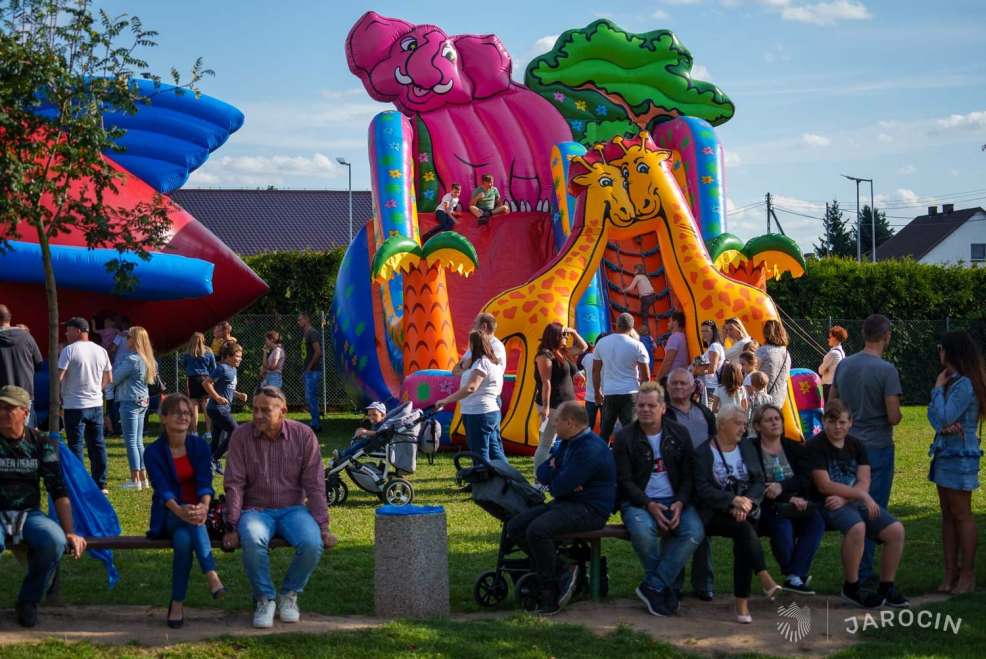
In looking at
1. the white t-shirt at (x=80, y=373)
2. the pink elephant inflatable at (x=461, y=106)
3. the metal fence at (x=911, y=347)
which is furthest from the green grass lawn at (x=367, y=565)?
the metal fence at (x=911, y=347)

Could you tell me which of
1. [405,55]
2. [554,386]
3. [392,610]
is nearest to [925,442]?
[554,386]

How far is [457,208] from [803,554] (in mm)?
9472

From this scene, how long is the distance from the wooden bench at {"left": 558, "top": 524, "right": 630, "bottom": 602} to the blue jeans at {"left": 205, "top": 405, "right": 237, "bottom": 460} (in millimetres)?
5550

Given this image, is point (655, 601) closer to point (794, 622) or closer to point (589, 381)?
point (794, 622)

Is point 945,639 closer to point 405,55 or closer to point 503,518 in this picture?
point 503,518

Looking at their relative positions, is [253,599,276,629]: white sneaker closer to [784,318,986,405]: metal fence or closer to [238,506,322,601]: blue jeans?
[238,506,322,601]: blue jeans

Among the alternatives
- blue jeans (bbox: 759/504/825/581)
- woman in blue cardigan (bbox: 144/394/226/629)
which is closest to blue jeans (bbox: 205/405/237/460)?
woman in blue cardigan (bbox: 144/394/226/629)

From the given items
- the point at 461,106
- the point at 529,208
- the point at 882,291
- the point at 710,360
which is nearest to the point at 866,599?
the point at 710,360

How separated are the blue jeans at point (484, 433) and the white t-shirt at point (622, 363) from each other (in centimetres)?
122

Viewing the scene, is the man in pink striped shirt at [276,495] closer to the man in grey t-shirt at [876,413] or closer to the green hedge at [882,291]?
the man in grey t-shirt at [876,413]

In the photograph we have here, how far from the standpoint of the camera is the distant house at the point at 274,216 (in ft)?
136

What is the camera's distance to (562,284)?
41.9ft

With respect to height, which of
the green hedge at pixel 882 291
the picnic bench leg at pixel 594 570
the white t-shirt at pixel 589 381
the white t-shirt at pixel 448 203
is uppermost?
the white t-shirt at pixel 448 203

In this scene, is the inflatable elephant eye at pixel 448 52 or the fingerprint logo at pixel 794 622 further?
the inflatable elephant eye at pixel 448 52
